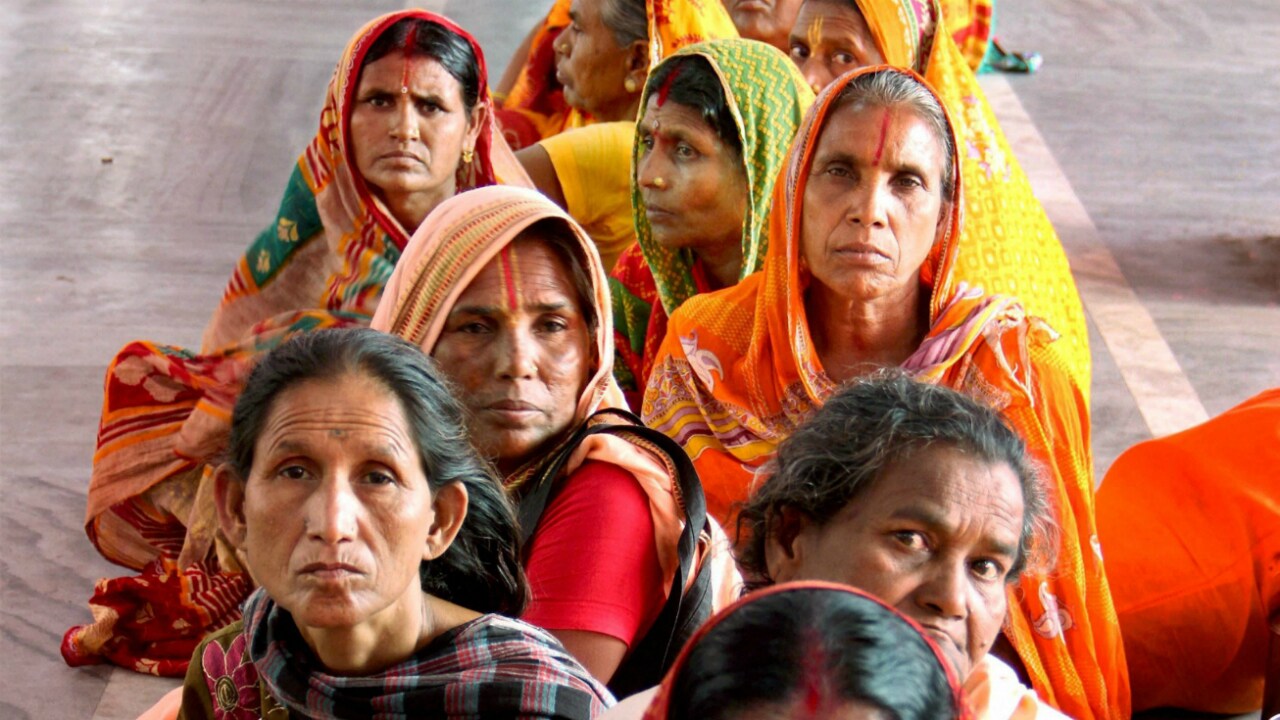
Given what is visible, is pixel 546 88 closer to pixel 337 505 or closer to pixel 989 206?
pixel 989 206

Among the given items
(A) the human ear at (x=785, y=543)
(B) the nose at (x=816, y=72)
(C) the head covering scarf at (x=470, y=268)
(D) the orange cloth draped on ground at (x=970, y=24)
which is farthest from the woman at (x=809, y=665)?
(D) the orange cloth draped on ground at (x=970, y=24)

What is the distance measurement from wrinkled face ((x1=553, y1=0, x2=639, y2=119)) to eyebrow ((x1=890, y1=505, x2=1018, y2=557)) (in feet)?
10.4

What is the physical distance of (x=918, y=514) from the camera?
87.0 inches

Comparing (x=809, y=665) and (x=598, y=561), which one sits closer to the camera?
(x=809, y=665)

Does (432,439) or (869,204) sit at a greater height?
(432,439)

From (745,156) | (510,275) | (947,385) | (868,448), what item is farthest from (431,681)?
(745,156)

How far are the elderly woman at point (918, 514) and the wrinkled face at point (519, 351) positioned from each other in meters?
0.47

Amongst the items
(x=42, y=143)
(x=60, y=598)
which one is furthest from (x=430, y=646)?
(x=42, y=143)

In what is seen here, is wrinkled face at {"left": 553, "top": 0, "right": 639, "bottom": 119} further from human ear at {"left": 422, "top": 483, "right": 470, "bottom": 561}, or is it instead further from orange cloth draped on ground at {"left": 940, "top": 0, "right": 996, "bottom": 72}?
human ear at {"left": 422, "top": 483, "right": 470, "bottom": 561}

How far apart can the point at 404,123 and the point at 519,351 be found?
1.39 m

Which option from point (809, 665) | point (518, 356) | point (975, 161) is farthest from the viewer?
point (975, 161)

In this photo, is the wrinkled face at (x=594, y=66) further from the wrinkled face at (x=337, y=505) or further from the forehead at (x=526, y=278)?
the wrinkled face at (x=337, y=505)

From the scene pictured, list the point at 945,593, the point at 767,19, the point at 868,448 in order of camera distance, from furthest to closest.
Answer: the point at 767,19
the point at 868,448
the point at 945,593

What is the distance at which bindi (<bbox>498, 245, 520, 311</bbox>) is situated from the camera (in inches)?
110
